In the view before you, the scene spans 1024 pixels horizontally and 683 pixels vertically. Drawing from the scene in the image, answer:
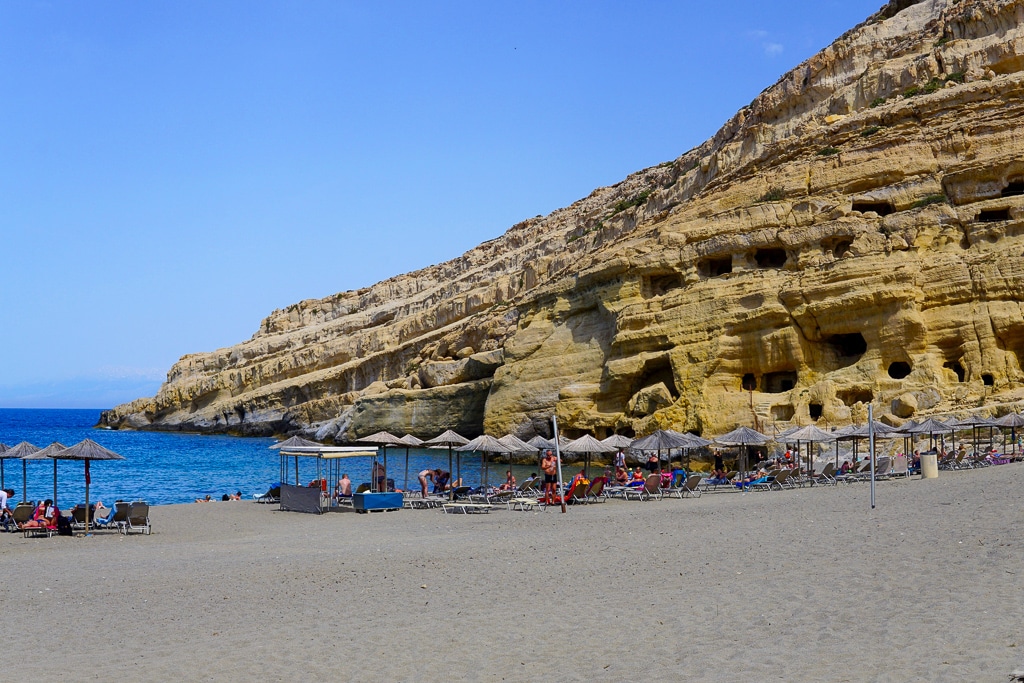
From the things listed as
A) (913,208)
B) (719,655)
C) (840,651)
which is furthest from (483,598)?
(913,208)

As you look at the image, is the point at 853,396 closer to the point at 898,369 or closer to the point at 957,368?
the point at 898,369

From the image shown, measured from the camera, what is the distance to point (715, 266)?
138ft

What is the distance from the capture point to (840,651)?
8.30 metres

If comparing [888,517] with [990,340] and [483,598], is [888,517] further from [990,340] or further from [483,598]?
[990,340]

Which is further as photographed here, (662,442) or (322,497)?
(662,442)

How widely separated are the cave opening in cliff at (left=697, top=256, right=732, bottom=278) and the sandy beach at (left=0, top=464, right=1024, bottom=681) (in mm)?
23985

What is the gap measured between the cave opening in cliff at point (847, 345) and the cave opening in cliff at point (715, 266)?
18.2 feet

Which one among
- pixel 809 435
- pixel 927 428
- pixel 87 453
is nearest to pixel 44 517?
pixel 87 453

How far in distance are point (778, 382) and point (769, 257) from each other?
5.65 meters

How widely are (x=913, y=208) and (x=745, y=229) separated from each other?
6.57m

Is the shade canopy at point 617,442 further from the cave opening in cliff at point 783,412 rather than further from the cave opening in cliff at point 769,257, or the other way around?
the cave opening in cliff at point 769,257

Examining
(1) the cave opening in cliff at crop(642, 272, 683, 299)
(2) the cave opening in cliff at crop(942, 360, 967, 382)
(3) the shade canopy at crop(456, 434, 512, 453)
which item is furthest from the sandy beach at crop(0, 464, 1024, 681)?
(1) the cave opening in cliff at crop(642, 272, 683, 299)

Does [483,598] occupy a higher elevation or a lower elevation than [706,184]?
lower

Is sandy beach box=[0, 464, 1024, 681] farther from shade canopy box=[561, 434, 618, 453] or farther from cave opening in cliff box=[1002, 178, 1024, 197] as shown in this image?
cave opening in cliff box=[1002, 178, 1024, 197]
